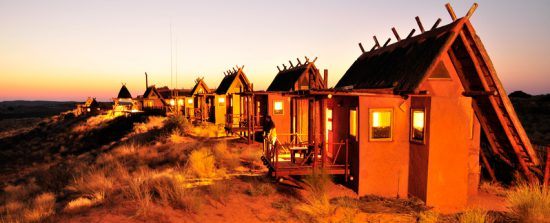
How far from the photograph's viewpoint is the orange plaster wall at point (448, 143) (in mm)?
10922

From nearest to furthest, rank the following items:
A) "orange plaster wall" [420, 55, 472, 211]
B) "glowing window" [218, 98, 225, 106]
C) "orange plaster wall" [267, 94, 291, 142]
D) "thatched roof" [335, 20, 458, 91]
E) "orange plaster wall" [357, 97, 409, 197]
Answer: "thatched roof" [335, 20, 458, 91] → "orange plaster wall" [420, 55, 472, 211] → "orange plaster wall" [357, 97, 409, 197] → "orange plaster wall" [267, 94, 291, 142] → "glowing window" [218, 98, 225, 106]

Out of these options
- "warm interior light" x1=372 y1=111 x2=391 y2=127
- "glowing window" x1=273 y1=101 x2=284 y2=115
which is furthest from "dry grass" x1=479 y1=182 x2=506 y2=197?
"glowing window" x1=273 y1=101 x2=284 y2=115

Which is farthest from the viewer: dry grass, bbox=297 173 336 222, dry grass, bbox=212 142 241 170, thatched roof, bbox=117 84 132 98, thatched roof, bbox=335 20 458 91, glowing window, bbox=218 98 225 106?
thatched roof, bbox=117 84 132 98

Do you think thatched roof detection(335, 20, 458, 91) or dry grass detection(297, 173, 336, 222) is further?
thatched roof detection(335, 20, 458, 91)

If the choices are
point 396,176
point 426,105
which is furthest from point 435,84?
point 396,176

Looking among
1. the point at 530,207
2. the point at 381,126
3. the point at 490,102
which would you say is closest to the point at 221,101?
the point at 381,126

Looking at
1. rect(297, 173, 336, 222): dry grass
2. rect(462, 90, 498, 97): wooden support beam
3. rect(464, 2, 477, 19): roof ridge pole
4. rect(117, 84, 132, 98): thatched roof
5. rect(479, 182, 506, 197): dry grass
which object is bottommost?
rect(479, 182, 506, 197): dry grass

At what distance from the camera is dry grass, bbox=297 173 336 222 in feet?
29.3

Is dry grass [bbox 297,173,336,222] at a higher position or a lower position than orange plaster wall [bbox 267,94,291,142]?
lower

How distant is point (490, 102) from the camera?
35.4ft

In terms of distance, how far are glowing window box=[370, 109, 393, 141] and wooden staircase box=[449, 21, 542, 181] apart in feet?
8.69

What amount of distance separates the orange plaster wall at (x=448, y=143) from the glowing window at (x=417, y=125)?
0.36 metres

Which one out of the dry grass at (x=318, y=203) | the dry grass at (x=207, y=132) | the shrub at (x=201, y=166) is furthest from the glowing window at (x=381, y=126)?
the dry grass at (x=207, y=132)

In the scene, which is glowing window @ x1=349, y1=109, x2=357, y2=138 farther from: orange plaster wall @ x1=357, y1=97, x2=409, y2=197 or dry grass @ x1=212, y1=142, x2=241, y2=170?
dry grass @ x1=212, y1=142, x2=241, y2=170
